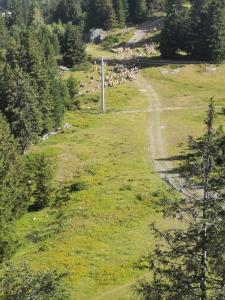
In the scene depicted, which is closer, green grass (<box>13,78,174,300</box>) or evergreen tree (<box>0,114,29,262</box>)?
green grass (<box>13,78,174,300</box>)

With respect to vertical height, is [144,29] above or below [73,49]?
above

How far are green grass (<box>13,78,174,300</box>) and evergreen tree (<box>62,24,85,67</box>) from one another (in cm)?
4830

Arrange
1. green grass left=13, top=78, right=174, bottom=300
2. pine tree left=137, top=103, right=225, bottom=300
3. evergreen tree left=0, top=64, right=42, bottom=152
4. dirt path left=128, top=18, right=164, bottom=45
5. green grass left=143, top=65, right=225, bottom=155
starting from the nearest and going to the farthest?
pine tree left=137, top=103, right=225, bottom=300, green grass left=13, top=78, right=174, bottom=300, evergreen tree left=0, top=64, right=42, bottom=152, green grass left=143, top=65, right=225, bottom=155, dirt path left=128, top=18, right=164, bottom=45

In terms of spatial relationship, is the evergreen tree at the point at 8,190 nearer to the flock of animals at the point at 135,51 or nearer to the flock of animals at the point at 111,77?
the flock of animals at the point at 111,77

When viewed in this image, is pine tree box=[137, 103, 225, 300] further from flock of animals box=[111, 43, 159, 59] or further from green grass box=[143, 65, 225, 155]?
flock of animals box=[111, 43, 159, 59]

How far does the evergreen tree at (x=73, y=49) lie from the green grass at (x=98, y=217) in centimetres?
4830

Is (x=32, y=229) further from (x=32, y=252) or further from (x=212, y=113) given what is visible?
(x=212, y=113)

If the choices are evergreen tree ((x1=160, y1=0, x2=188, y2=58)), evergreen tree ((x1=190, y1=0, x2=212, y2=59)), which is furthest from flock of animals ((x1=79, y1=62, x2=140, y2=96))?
evergreen tree ((x1=190, y1=0, x2=212, y2=59))

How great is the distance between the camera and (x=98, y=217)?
162ft

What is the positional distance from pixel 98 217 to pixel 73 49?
272 ft

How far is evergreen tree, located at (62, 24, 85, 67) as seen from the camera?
12512cm

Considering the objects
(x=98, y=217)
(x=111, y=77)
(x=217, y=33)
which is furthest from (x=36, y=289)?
(x=217, y=33)

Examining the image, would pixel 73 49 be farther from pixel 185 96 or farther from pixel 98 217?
pixel 98 217

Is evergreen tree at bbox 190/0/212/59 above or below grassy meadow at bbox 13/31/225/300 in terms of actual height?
above
